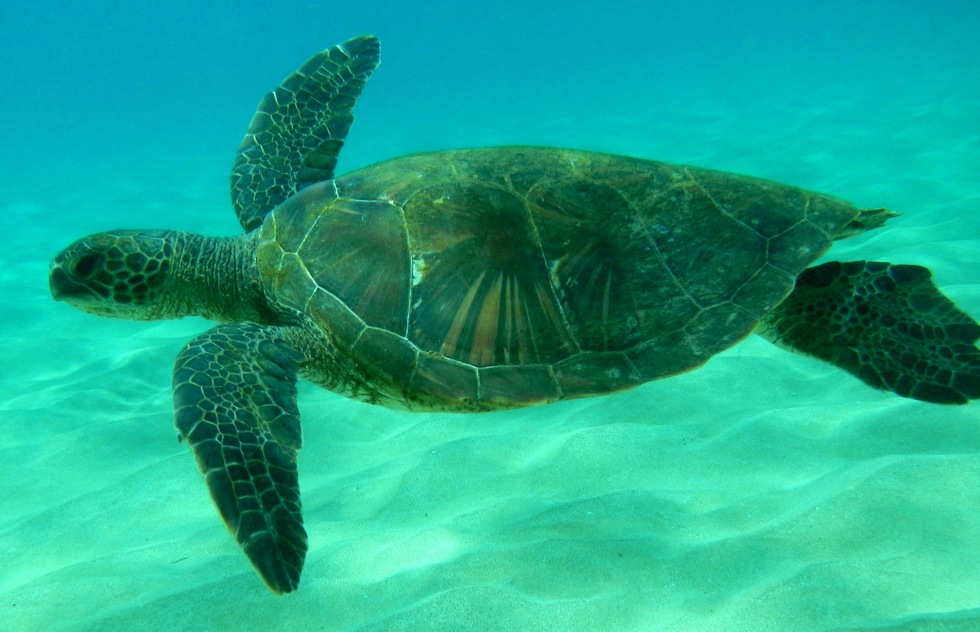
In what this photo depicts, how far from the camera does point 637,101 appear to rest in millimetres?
27969

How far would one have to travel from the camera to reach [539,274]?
10.4 feet

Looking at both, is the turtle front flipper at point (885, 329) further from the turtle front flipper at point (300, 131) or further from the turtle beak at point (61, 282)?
the turtle beak at point (61, 282)

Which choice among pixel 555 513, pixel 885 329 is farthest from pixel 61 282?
pixel 885 329

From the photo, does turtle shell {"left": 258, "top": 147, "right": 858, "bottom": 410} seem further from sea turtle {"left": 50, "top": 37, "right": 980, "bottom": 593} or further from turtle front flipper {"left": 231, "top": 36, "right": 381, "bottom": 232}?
turtle front flipper {"left": 231, "top": 36, "right": 381, "bottom": 232}

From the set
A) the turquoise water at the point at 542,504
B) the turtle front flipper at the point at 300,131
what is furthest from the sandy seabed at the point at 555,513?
the turtle front flipper at the point at 300,131

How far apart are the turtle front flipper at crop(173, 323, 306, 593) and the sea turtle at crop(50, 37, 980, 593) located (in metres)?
0.02

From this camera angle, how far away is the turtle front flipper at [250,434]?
7.48ft

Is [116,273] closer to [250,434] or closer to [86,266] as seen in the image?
[86,266]

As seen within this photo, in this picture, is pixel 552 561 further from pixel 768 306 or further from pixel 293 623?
pixel 768 306

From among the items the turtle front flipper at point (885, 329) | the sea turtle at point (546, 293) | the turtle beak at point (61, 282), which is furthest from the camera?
the turtle beak at point (61, 282)

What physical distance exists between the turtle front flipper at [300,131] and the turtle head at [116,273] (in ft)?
2.23

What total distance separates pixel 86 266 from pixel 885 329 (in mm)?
4761

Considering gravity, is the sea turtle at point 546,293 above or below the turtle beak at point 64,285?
above

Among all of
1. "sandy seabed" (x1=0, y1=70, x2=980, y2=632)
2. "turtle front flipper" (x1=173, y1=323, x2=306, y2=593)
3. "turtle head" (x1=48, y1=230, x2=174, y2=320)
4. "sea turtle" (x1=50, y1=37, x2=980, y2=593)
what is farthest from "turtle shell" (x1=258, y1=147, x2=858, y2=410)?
"turtle head" (x1=48, y1=230, x2=174, y2=320)
